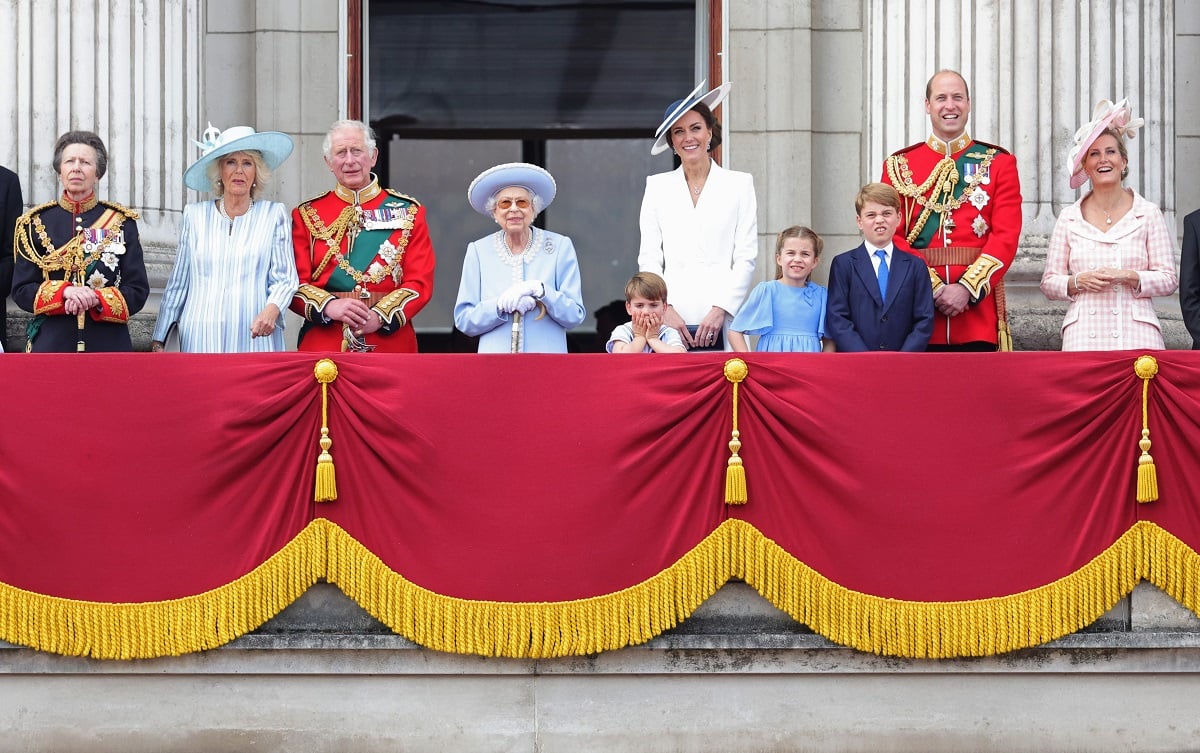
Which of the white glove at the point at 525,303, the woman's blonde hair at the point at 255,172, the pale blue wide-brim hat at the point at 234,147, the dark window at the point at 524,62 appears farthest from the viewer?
the dark window at the point at 524,62

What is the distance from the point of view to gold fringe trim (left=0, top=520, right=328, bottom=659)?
20.9 ft

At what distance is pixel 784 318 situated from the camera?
723 cm

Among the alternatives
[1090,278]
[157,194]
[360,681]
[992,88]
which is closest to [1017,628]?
[1090,278]

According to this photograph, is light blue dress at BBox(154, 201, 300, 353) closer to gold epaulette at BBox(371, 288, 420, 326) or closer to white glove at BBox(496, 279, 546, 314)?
gold epaulette at BBox(371, 288, 420, 326)

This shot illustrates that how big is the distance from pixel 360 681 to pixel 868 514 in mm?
1978

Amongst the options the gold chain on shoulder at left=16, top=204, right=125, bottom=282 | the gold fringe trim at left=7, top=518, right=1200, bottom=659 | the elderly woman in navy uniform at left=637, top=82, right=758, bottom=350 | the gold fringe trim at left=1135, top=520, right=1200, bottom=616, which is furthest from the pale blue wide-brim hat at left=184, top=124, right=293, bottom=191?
the gold fringe trim at left=1135, top=520, right=1200, bottom=616

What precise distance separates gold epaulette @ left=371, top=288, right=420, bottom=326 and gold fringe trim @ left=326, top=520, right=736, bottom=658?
1.37 metres

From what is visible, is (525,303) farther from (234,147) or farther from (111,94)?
(111,94)

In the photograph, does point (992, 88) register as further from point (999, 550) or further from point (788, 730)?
point (788, 730)

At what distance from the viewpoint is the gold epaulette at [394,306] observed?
24.2 ft

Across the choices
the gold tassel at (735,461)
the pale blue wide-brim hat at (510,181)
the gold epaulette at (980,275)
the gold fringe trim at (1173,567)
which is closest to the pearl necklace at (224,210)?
the pale blue wide-brim hat at (510,181)

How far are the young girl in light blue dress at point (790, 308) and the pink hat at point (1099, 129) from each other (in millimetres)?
1225

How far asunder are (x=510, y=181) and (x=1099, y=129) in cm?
251

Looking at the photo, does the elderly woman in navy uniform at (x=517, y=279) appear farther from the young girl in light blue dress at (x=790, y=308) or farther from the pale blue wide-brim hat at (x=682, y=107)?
the young girl in light blue dress at (x=790, y=308)
